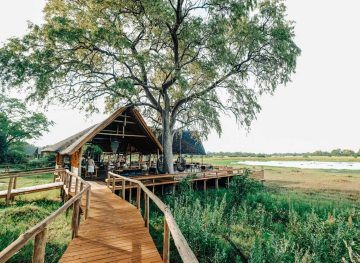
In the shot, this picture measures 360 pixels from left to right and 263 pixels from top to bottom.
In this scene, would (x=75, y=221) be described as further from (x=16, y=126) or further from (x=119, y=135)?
(x=16, y=126)

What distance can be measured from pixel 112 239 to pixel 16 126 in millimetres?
41773

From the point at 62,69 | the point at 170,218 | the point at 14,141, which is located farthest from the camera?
the point at 14,141

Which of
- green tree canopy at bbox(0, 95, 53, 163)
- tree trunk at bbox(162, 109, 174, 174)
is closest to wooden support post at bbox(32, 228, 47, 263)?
tree trunk at bbox(162, 109, 174, 174)

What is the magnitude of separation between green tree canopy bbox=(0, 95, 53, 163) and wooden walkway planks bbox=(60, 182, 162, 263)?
36.4 m

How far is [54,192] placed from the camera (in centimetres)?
1753

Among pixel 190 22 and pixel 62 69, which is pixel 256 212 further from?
pixel 62 69

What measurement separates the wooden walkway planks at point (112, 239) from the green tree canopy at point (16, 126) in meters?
36.4

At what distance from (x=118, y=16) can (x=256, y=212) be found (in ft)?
49.4

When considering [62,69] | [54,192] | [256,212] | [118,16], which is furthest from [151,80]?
[256,212]

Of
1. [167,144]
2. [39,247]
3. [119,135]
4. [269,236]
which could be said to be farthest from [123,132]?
[39,247]

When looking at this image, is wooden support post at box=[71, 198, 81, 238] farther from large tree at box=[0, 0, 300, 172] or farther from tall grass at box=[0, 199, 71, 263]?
large tree at box=[0, 0, 300, 172]

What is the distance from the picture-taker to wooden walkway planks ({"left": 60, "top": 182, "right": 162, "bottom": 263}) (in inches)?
212

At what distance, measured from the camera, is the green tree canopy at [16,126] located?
38041 millimetres

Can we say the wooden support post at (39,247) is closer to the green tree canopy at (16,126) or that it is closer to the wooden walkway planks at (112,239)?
the wooden walkway planks at (112,239)
